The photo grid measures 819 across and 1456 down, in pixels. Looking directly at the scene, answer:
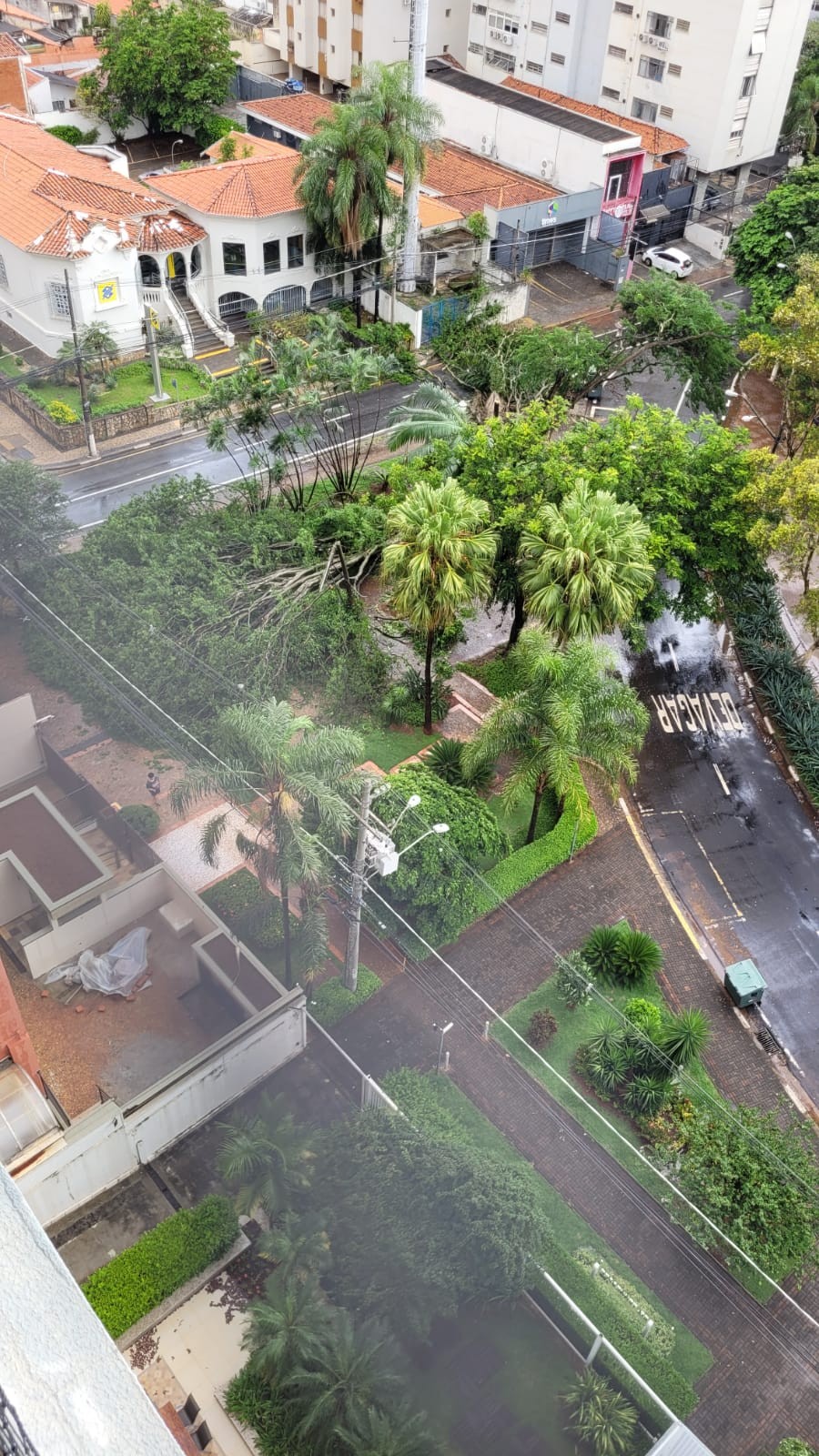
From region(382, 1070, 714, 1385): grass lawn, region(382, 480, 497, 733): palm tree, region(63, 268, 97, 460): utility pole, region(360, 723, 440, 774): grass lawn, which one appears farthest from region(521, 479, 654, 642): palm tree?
region(63, 268, 97, 460): utility pole

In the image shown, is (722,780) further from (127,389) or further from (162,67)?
(162,67)

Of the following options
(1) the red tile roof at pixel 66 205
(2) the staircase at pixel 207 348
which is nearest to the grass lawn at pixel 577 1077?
(2) the staircase at pixel 207 348

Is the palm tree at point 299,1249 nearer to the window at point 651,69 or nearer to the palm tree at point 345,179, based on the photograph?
the palm tree at point 345,179

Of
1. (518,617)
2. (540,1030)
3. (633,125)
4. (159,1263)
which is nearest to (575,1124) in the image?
(540,1030)

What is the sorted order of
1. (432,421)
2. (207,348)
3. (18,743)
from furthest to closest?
(207,348) → (432,421) → (18,743)

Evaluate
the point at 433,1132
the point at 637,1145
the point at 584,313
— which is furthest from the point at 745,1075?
the point at 584,313
